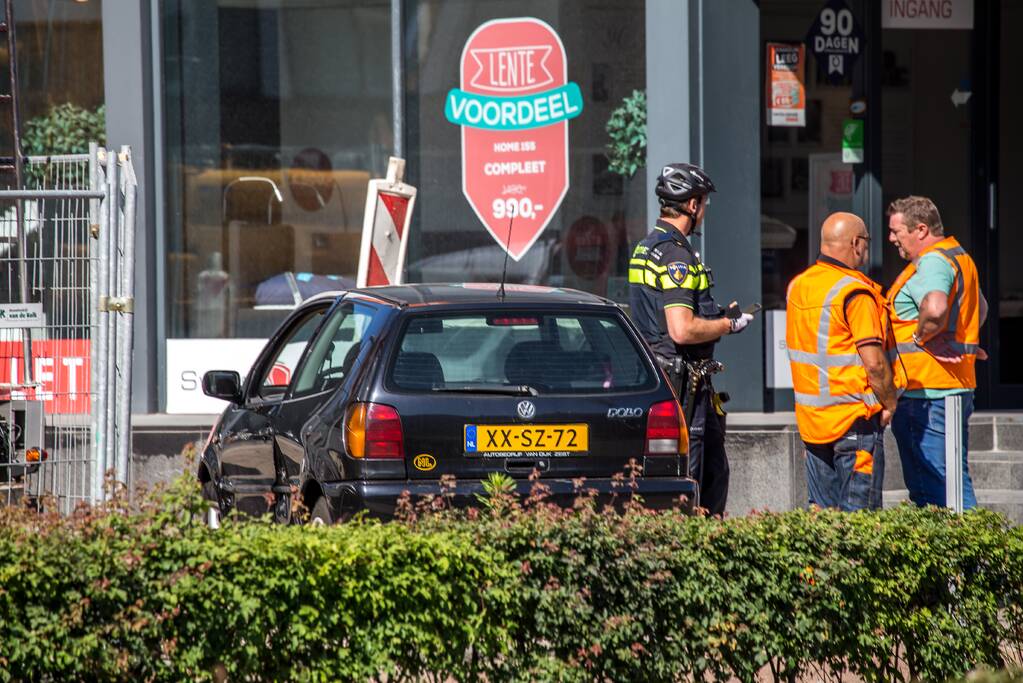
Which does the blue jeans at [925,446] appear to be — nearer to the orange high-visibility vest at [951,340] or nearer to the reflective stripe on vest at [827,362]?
the orange high-visibility vest at [951,340]

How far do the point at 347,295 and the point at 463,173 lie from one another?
14.3ft

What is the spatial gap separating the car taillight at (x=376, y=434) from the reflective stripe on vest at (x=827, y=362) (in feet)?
6.70

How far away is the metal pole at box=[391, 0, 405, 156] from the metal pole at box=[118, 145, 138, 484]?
3897 millimetres

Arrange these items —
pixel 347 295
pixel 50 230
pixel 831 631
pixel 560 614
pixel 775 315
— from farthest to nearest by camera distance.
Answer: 1. pixel 775 315
2. pixel 50 230
3. pixel 347 295
4. pixel 831 631
5. pixel 560 614

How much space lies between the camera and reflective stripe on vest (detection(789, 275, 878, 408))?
635cm

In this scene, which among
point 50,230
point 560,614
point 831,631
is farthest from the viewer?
point 50,230

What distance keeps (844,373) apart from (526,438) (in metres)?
1.63

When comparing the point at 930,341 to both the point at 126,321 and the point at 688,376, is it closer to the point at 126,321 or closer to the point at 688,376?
the point at 688,376

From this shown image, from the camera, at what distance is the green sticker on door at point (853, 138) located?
10.8m

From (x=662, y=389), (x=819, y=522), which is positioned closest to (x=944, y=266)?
(x=662, y=389)

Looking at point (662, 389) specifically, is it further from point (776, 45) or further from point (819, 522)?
point (776, 45)

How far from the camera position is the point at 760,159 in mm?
10633

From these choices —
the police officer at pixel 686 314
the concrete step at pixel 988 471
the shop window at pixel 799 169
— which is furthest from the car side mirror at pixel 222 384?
the shop window at pixel 799 169

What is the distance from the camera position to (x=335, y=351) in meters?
6.39
